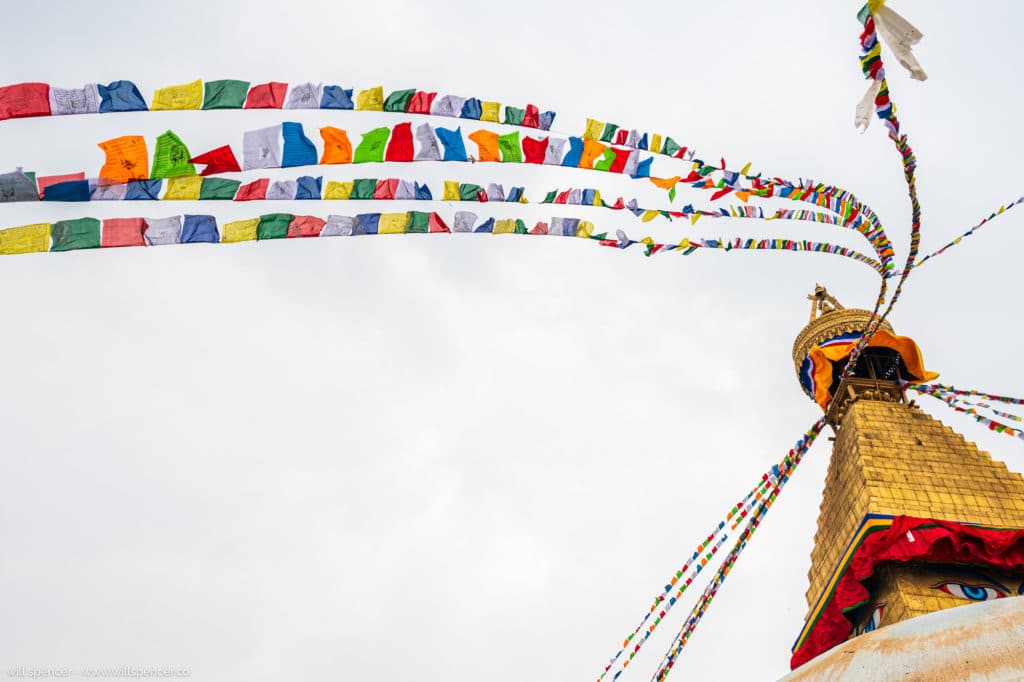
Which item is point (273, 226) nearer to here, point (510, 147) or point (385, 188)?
point (385, 188)

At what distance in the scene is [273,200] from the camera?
8.24m

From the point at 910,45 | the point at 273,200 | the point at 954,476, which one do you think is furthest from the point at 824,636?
the point at 273,200

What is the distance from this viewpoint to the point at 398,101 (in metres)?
8.17

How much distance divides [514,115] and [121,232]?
3.91 m

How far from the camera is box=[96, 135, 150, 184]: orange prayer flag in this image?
23.4 feet

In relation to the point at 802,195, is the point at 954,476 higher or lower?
lower

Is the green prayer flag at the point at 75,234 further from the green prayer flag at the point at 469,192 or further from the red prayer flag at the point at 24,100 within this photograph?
the green prayer flag at the point at 469,192

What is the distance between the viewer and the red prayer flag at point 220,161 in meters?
7.46

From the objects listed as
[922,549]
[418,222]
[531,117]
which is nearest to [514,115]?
[531,117]

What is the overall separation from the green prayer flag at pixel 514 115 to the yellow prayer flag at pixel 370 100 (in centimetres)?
132

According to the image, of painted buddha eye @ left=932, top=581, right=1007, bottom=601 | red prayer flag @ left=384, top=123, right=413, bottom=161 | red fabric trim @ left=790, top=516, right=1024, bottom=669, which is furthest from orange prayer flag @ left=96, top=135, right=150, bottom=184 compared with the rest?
painted buddha eye @ left=932, top=581, right=1007, bottom=601

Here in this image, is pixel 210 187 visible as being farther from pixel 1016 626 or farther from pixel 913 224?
pixel 913 224

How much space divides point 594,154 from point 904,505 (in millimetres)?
9548

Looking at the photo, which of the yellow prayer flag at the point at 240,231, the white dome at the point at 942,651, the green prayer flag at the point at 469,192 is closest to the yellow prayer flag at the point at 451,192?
the green prayer flag at the point at 469,192
